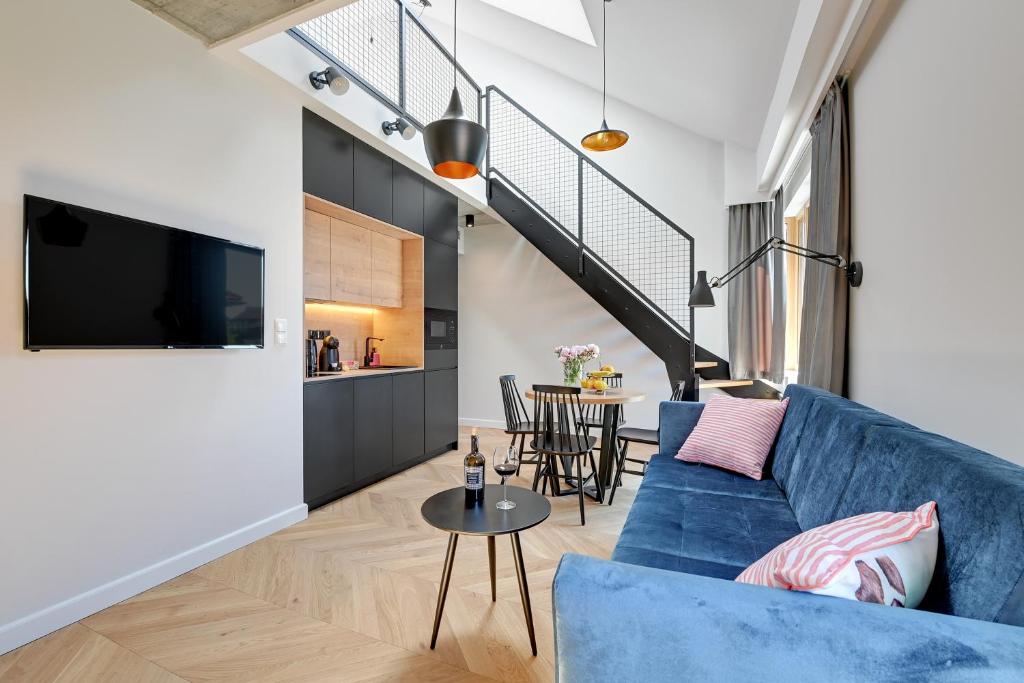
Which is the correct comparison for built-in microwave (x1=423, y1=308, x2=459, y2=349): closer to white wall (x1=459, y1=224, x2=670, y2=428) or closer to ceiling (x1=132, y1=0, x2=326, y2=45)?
white wall (x1=459, y1=224, x2=670, y2=428)

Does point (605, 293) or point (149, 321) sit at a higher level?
point (605, 293)

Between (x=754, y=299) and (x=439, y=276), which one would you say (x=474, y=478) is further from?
(x=754, y=299)

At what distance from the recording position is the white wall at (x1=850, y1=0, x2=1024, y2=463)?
1.43m

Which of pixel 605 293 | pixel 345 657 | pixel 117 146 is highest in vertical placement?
pixel 117 146

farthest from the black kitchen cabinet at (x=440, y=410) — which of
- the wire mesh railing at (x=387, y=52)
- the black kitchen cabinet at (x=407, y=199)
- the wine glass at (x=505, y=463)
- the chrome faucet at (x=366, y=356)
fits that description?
the wine glass at (x=505, y=463)

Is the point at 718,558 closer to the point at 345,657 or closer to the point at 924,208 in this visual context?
the point at 345,657

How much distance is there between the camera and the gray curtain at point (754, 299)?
4863mm

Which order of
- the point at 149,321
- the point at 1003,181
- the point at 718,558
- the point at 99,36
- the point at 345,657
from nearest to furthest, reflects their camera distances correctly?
the point at 1003,181
the point at 718,558
the point at 345,657
the point at 99,36
the point at 149,321

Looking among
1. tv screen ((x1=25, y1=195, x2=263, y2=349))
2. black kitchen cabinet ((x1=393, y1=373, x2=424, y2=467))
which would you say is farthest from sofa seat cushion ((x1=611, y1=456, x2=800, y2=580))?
black kitchen cabinet ((x1=393, y1=373, x2=424, y2=467))

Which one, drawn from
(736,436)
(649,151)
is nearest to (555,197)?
(649,151)

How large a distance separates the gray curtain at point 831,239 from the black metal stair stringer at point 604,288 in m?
1.76

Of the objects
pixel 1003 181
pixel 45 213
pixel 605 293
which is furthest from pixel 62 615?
pixel 605 293

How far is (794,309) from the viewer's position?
481 centimetres

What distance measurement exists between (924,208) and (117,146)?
11.2 ft
